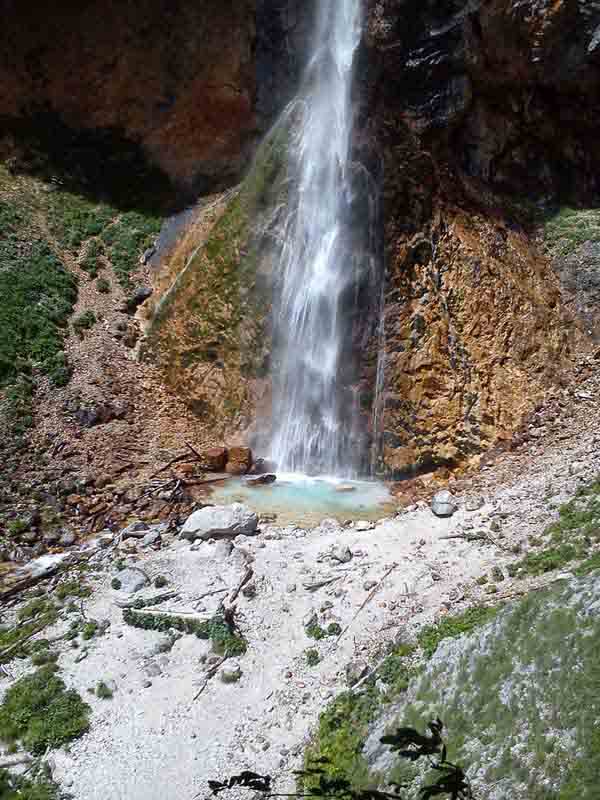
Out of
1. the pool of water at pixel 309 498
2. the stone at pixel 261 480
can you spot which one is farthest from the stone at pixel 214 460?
the stone at pixel 261 480

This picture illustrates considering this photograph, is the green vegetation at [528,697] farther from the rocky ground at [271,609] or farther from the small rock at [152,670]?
the small rock at [152,670]

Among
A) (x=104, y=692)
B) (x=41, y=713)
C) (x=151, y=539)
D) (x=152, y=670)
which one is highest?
(x=151, y=539)

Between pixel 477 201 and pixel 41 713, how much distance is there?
12729 millimetres

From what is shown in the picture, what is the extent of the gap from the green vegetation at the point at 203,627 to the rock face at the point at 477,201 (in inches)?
232

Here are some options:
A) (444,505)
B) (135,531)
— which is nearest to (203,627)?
(135,531)

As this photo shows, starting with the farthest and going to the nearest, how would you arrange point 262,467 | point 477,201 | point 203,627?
1. point 477,201
2. point 262,467
3. point 203,627

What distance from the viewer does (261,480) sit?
13867 mm

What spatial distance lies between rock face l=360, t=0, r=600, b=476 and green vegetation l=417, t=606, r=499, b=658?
5526 millimetres

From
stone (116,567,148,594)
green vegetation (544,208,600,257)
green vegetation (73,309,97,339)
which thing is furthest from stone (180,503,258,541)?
green vegetation (544,208,600,257)

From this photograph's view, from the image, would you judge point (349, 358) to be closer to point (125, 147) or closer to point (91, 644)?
point (91, 644)

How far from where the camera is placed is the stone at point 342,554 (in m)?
9.92

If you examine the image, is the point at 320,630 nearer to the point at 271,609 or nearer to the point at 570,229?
the point at 271,609

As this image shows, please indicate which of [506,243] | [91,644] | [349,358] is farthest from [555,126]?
[91,644]

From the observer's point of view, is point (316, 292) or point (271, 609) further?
point (316, 292)
